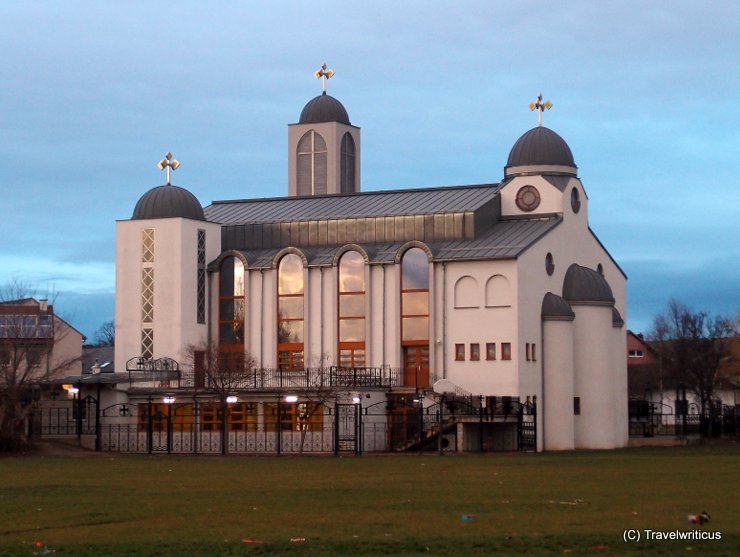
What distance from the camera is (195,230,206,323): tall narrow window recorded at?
8344cm

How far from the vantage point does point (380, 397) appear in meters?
74.1

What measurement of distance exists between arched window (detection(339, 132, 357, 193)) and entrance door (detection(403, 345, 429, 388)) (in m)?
23.7

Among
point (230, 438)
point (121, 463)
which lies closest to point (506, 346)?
point (230, 438)

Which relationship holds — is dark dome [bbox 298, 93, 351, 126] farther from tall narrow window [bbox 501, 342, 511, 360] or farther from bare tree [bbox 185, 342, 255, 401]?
tall narrow window [bbox 501, 342, 511, 360]

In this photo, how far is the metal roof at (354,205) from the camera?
83.4m

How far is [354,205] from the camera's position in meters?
87.0

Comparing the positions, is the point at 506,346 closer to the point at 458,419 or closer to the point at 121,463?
the point at 458,419

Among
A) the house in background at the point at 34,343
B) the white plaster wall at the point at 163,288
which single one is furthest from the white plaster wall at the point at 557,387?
the house in background at the point at 34,343

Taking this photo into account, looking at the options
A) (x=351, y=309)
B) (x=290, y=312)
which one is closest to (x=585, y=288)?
(x=351, y=309)

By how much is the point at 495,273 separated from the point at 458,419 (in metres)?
9.52

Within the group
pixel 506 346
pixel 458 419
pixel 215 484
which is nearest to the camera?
pixel 215 484

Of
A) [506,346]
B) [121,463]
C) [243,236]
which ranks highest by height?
[243,236]

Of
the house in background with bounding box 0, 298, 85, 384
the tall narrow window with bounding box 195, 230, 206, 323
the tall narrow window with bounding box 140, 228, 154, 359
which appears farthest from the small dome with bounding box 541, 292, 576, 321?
the house in background with bounding box 0, 298, 85, 384

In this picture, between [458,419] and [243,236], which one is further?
[243,236]
